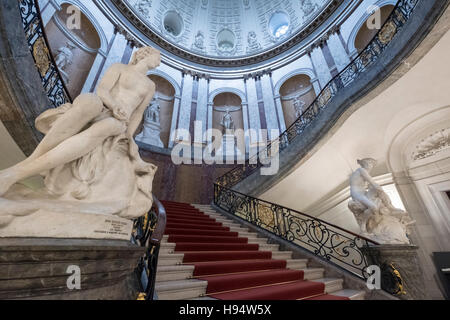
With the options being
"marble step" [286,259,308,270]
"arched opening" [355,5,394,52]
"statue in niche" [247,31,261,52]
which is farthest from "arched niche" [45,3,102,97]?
"arched opening" [355,5,394,52]

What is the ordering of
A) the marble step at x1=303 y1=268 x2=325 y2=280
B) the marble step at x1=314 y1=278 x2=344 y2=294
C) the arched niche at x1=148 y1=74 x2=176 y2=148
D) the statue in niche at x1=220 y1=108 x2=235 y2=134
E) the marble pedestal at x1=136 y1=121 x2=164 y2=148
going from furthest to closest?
1. the statue in niche at x1=220 y1=108 x2=235 y2=134
2. the arched niche at x1=148 y1=74 x2=176 y2=148
3. the marble pedestal at x1=136 y1=121 x2=164 y2=148
4. the marble step at x1=303 y1=268 x2=325 y2=280
5. the marble step at x1=314 y1=278 x2=344 y2=294

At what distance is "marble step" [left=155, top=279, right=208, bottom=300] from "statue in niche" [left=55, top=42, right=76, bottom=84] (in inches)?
359

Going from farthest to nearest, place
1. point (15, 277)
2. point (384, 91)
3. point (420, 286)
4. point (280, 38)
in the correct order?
point (280, 38)
point (384, 91)
point (420, 286)
point (15, 277)

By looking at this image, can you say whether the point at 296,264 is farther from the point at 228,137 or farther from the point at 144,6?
the point at 144,6

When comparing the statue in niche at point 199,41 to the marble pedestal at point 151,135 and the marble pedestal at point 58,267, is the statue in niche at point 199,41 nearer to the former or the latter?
the marble pedestal at point 151,135

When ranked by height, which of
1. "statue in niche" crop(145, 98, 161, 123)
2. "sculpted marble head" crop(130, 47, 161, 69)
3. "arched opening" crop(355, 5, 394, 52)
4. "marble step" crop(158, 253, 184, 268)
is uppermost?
"arched opening" crop(355, 5, 394, 52)

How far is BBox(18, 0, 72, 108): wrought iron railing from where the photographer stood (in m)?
3.23

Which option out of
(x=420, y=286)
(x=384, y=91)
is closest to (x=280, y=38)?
(x=384, y=91)

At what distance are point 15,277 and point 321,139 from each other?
5.43 m

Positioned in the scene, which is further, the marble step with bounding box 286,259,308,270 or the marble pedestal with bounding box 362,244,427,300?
the marble step with bounding box 286,259,308,270

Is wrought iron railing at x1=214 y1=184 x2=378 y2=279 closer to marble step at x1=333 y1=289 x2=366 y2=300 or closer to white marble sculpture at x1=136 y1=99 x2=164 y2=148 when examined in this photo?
marble step at x1=333 y1=289 x2=366 y2=300

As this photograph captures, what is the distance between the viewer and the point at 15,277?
0.87m

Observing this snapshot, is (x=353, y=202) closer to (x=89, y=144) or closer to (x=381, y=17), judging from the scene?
(x=89, y=144)

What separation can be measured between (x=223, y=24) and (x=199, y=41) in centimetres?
249
